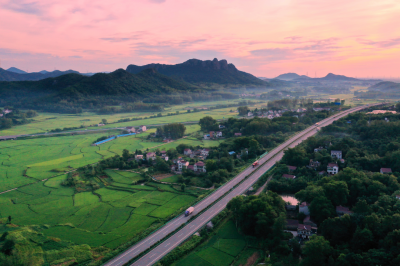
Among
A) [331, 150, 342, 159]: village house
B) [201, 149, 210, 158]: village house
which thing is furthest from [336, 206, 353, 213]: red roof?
[201, 149, 210, 158]: village house

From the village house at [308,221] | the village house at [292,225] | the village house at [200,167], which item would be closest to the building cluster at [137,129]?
the village house at [200,167]

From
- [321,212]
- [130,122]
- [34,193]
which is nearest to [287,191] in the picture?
[321,212]

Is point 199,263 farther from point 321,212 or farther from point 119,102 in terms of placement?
point 119,102

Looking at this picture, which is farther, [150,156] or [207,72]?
[207,72]

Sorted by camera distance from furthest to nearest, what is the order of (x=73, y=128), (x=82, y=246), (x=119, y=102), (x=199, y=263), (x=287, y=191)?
(x=119, y=102), (x=73, y=128), (x=287, y=191), (x=82, y=246), (x=199, y=263)

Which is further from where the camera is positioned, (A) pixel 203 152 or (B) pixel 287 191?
(A) pixel 203 152

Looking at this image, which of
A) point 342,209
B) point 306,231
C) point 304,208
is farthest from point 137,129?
point 306,231

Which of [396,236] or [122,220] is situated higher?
[396,236]

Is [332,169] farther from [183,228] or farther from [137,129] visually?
[137,129]
